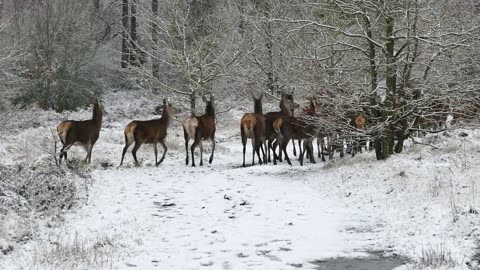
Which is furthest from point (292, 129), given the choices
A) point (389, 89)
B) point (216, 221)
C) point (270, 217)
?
point (216, 221)

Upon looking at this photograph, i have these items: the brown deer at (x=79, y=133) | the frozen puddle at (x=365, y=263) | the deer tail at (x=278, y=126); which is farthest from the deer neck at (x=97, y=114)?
the frozen puddle at (x=365, y=263)

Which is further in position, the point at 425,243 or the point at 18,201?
the point at 18,201

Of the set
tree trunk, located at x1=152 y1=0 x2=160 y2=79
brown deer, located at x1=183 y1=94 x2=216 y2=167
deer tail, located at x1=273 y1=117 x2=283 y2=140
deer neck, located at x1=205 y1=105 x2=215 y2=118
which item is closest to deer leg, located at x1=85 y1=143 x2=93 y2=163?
brown deer, located at x1=183 y1=94 x2=216 y2=167

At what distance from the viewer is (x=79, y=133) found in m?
16.5

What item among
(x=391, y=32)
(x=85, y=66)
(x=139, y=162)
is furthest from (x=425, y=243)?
(x=85, y=66)

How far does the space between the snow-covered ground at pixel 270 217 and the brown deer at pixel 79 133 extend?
1.89 meters

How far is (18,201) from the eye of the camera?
927 centimetres

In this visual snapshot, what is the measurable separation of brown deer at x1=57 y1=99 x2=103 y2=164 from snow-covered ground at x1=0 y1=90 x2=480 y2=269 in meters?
1.89

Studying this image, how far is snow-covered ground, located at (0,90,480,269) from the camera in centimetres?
710

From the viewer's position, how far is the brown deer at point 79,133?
16.2 m

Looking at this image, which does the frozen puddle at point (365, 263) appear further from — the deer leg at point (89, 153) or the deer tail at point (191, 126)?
the deer tail at point (191, 126)

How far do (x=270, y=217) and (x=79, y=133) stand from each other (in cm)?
894

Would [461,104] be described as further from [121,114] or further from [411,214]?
[121,114]

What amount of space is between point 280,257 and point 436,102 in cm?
846
